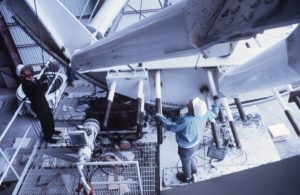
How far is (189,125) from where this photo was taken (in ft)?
15.2

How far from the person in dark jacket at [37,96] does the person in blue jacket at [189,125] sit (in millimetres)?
2296

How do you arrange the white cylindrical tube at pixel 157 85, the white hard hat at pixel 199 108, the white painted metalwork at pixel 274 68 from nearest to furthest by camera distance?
the white painted metalwork at pixel 274 68
the white hard hat at pixel 199 108
the white cylindrical tube at pixel 157 85

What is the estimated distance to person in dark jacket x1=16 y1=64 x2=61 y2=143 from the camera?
17.6 ft

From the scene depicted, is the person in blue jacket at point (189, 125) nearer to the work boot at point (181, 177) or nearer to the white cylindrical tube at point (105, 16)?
the work boot at point (181, 177)

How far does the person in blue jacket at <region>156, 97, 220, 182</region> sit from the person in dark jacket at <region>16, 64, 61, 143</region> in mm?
2296

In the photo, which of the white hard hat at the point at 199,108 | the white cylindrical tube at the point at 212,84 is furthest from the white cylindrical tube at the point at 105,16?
the white hard hat at the point at 199,108

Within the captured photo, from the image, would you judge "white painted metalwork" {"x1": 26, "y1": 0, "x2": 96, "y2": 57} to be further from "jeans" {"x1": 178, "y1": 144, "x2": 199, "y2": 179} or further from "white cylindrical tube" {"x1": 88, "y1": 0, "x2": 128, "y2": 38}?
"jeans" {"x1": 178, "y1": 144, "x2": 199, "y2": 179}

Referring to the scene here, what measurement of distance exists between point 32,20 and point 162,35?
3665 millimetres

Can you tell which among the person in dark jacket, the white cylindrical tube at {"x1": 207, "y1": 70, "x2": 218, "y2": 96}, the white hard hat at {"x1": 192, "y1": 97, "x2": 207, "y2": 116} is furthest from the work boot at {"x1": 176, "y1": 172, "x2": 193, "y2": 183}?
the person in dark jacket

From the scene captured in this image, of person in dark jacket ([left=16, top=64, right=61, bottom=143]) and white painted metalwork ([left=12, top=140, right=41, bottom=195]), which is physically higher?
person in dark jacket ([left=16, top=64, right=61, bottom=143])

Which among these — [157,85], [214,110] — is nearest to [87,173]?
[157,85]

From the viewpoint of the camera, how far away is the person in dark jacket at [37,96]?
535cm

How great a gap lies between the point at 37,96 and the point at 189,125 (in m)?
2.82

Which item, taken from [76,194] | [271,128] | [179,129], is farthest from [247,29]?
[271,128]
